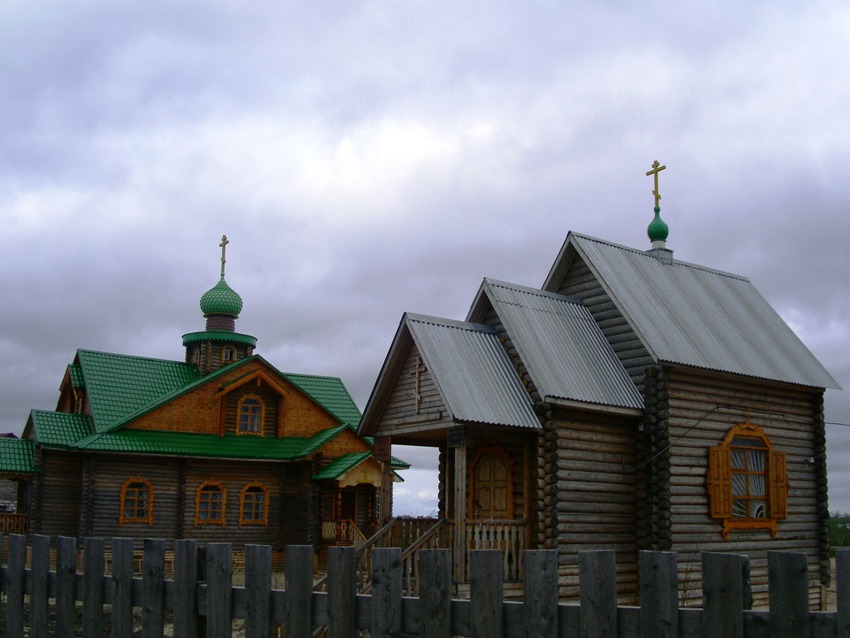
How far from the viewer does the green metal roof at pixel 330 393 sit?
37000mm

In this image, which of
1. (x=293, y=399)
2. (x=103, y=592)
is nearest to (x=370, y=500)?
(x=293, y=399)

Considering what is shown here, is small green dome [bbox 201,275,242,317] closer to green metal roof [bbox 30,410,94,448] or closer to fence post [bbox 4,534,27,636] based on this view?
green metal roof [bbox 30,410,94,448]

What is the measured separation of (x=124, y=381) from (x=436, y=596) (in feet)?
97.6

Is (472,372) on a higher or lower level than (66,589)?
higher

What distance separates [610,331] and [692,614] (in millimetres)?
15149

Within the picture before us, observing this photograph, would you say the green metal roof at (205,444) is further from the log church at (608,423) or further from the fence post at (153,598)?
the fence post at (153,598)

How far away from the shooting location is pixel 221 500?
3155 centimetres

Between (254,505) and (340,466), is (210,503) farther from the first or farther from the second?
(340,466)

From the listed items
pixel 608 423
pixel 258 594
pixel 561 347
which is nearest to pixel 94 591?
pixel 258 594

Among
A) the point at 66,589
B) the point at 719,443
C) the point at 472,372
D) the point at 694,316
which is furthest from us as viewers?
the point at 694,316

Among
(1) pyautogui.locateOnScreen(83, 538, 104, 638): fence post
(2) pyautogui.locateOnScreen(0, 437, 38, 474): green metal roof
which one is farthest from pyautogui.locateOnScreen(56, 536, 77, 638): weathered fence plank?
(2) pyautogui.locateOnScreen(0, 437, 38, 474): green metal roof

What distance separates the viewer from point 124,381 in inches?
1302

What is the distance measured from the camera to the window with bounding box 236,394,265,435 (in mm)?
32969

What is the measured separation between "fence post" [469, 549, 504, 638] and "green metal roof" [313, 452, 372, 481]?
25830 mm
